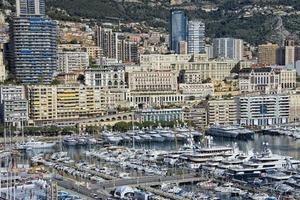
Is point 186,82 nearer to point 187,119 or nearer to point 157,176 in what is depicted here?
point 187,119

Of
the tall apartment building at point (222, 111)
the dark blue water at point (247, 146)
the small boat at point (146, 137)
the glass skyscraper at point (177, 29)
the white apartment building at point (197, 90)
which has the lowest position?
the dark blue water at point (247, 146)

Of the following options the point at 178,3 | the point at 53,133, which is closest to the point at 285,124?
the point at 53,133

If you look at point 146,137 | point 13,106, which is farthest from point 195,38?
point 146,137

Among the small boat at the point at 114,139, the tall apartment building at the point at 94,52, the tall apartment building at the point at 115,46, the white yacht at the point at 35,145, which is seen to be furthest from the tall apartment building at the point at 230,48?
the white yacht at the point at 35,145

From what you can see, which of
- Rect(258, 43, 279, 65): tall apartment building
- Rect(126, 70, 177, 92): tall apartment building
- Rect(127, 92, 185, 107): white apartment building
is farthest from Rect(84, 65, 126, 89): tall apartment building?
Rect(258, 43, 279, 65): tall apartment building

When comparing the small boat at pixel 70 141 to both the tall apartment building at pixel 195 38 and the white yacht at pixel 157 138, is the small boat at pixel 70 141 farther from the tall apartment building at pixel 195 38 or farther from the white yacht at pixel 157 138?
the tall apartment building at pixel 195 38

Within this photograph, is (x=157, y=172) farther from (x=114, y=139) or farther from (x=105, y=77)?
(x=105, y=77)

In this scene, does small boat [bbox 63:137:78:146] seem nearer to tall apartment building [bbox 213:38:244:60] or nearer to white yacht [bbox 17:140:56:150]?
white yacht [bbox 17:140:56:150]
